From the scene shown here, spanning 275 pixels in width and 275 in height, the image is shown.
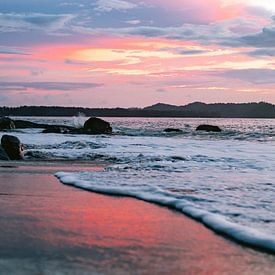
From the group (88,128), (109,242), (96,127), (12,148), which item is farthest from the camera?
(88,128)

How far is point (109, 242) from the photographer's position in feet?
17.7

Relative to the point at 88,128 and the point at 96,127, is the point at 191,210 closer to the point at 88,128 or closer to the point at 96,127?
the point at 96,127

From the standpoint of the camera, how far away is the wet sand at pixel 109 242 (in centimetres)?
458

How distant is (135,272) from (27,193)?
4.77m

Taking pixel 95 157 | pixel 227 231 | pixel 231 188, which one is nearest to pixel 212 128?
A: pixel 95 157

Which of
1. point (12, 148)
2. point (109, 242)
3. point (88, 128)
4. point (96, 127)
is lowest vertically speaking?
point (109, 242)

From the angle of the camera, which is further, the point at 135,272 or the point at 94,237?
the point at 94,237

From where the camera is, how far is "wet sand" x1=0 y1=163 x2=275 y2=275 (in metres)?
4.58

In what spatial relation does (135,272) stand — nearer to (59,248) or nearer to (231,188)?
(59,248)

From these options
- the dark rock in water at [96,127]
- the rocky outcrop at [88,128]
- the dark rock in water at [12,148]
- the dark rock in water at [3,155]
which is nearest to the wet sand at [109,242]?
the dark rock in water at [3,155]

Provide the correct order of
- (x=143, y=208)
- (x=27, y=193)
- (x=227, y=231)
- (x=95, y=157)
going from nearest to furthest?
(x=227, y=231)
(x=143, y=208)
(x=27, y=193)
(x=95, y=157)

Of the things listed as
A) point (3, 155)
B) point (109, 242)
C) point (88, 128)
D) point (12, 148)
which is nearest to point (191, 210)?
point (109, 242)

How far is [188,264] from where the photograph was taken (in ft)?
15.5

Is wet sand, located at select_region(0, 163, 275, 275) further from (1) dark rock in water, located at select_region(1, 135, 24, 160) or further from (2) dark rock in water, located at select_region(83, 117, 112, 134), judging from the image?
(2) dark rock in water, located at select_region(83, 117, 112, 134)
